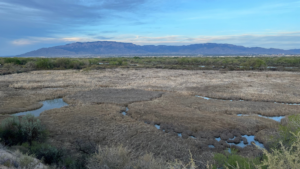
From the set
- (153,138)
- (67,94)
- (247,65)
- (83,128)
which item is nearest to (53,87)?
(67,94)

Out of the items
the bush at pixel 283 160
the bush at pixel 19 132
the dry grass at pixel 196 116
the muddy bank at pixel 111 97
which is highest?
the bush at pixel 283 160

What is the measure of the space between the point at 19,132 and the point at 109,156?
234 inches

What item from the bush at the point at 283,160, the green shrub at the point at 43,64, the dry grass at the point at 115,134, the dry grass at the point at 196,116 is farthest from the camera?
the green shrub at the point at 43,64

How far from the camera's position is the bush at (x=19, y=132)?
9242 mm

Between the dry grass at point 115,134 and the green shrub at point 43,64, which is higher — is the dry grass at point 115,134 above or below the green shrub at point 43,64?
below

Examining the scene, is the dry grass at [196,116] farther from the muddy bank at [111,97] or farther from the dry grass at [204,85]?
the dry grass at [204,85]

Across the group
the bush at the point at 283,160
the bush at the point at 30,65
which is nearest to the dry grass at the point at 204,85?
the bush at the point at 283,160

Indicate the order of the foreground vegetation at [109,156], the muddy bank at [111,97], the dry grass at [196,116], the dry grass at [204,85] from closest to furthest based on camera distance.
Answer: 1. the foreground vegetation at [109,156]
2. the dry grass at [196,116]
3. the muddy bank at [111,97]
4. the dry grass at [204,85]

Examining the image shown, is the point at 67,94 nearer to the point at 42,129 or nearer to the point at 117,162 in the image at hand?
the point at 42,129

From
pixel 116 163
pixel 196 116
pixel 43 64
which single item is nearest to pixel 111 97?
pixel 196 116

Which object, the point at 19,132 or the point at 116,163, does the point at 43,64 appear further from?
the point at 116,163

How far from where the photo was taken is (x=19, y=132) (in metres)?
9.57

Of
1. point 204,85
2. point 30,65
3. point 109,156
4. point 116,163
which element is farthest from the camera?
point 30,65

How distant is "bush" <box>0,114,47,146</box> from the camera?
924cm
